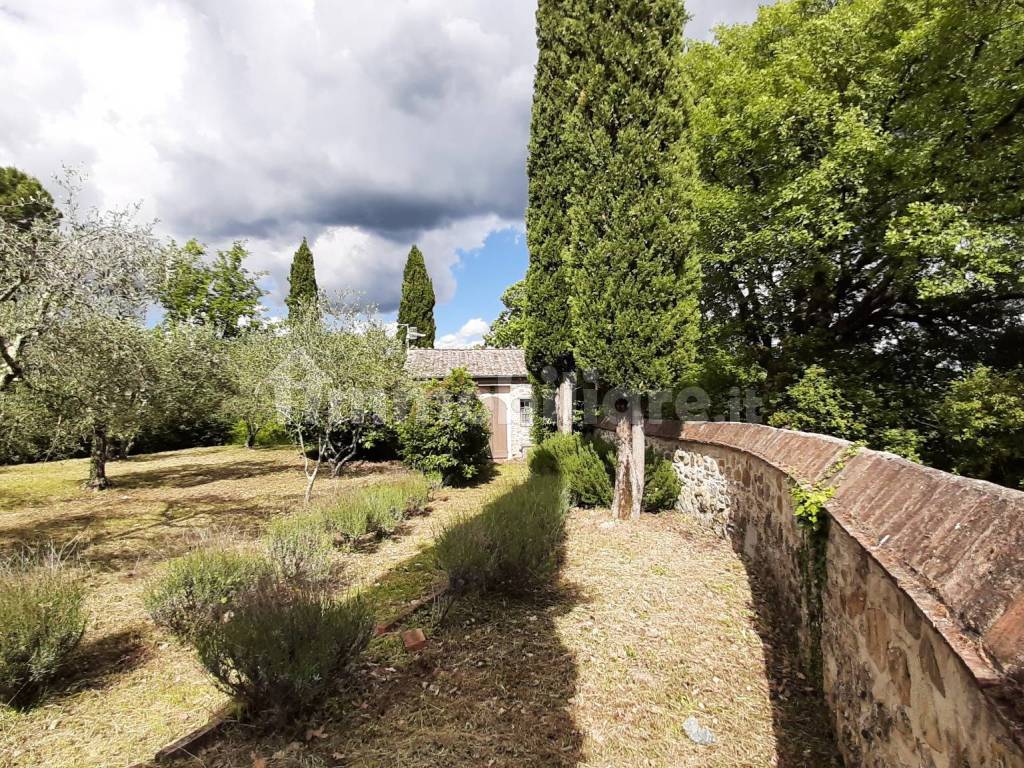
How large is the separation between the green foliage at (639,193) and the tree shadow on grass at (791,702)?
388 cm

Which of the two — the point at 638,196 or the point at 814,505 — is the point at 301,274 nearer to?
the point at 638,196

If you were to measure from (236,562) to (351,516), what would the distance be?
7.53ft

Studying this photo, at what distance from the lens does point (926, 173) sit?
817 centimetres

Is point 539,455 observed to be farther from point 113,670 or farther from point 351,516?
point 113,670

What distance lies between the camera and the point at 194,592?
14.4 ft

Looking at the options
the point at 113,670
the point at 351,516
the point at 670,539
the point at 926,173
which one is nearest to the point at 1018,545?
the point at 670,539

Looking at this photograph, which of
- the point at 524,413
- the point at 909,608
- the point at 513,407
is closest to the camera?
the point at 909,608

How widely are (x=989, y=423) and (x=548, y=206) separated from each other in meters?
9.58

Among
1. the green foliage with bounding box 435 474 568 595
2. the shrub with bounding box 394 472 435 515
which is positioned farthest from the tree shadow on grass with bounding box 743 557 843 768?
the shrub with bounding box 394 472 435 515

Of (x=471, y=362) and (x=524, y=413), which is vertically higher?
(x=471, y=362)

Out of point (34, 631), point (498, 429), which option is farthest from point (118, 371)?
point (498, 429)

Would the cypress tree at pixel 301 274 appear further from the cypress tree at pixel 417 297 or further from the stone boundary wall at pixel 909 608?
the stone boundary wall at pixel 909 608

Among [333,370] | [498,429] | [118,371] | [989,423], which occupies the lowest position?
[498,429]

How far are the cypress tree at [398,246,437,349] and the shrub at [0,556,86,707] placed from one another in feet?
86.7
